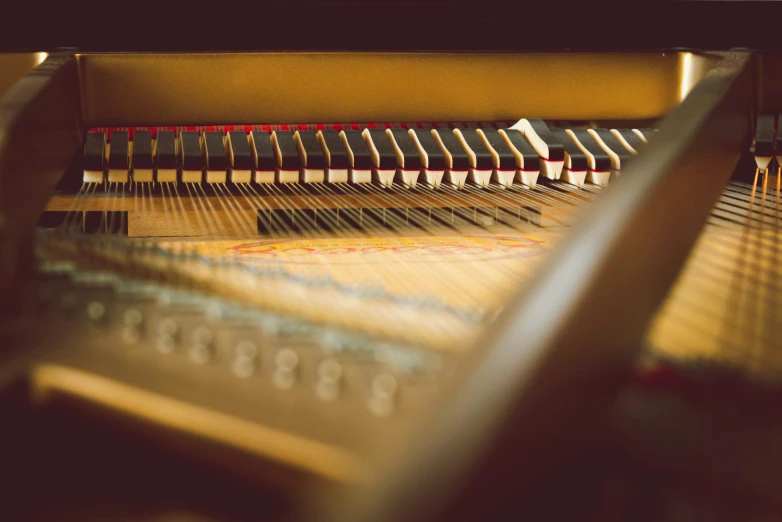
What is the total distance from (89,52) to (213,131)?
0.37m

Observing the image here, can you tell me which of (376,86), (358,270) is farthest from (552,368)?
(376,86)

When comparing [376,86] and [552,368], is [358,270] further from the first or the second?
[552,368]

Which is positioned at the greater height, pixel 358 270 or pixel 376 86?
pixel 376 86

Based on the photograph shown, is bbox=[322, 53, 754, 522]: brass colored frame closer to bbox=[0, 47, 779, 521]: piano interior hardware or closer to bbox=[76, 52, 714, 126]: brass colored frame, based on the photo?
bbox=[0, 47, 779, 521]: piano interior hardware

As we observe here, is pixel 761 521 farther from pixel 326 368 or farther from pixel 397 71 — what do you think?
pixel 397 71

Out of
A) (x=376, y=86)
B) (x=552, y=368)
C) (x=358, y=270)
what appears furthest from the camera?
(x=376, y=86)

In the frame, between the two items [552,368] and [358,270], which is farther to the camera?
[358,270]
